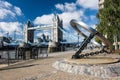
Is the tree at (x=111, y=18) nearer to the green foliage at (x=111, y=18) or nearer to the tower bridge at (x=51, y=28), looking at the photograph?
the green foliage at (x=111, y=18)

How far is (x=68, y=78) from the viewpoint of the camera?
1078cm

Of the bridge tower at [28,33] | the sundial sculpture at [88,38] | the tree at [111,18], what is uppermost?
the bridge tower at [28,33]

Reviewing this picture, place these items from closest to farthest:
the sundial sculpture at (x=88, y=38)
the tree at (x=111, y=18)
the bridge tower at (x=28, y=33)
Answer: the sundial sculpture at (x=88, y=38) < the tree at (x=111, y=18) < the bridge tower at (x=28, y=33)

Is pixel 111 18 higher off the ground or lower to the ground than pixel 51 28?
lower

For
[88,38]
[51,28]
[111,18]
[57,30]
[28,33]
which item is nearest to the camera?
[88,38]

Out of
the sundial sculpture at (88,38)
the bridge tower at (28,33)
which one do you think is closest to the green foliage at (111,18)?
the sundial sculpture at (88,38)

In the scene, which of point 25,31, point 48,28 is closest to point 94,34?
point 48,28

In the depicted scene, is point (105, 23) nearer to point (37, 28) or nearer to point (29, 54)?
point (29, 54)

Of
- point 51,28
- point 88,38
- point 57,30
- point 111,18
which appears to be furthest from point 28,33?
point 88,38

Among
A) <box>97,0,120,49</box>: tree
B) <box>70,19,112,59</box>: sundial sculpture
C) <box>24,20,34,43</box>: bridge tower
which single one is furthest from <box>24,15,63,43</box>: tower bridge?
<box>70,19,112,59</box>: sundial sculpture

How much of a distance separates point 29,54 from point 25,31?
119411 millimetres

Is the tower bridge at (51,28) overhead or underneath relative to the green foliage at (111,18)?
overhead

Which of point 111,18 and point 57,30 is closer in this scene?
point 111,18

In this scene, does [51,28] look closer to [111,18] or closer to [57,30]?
[57,30]
